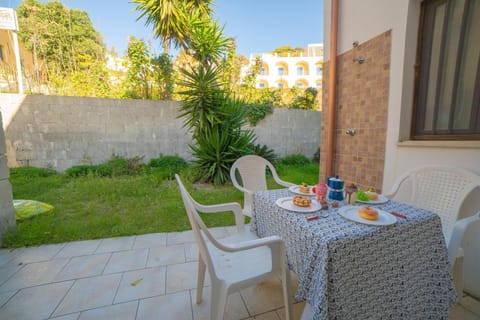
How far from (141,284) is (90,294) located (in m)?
0.33

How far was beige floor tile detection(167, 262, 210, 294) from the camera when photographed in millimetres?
1528

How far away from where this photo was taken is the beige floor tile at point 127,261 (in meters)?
1.73

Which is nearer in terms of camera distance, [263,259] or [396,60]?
[263,259]

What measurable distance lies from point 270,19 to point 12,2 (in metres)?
7.83

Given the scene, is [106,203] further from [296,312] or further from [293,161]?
[293,161]

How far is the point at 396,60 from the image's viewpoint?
1917 mm

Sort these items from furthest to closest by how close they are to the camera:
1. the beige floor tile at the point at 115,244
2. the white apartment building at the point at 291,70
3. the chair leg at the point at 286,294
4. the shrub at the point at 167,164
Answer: the white apartment building at the point at 291,70 < the shrub at the point at 167,164 < the beige floor tile at the point at 115,244 < the chair leg at the point at 286,294

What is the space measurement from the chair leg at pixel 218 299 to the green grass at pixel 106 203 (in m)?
1.53

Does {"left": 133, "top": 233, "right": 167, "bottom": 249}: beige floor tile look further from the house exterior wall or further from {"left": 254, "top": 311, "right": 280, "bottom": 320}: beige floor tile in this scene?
the house exterior wall

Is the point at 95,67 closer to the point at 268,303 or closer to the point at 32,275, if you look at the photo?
the point at 32,275

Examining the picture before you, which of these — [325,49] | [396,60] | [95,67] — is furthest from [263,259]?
[95,67]

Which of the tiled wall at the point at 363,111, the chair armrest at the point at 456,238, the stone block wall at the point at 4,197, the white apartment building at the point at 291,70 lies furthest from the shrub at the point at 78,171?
the white apartment building at the point at 291,70

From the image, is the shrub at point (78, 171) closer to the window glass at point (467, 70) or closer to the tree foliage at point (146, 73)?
the tree foliage at point (146, 73)

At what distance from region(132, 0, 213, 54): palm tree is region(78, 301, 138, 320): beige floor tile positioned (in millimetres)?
5556
